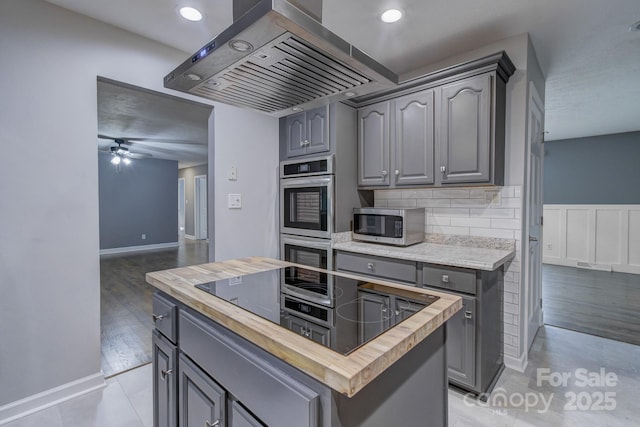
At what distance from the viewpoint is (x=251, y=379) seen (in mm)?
855

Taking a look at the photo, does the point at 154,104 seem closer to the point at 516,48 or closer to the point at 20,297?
the point at 20,297

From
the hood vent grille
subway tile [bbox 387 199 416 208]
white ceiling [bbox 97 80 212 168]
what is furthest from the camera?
white ceiling [bbox 97 80 212 168]

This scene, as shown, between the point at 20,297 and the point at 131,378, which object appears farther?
the point at 131,378

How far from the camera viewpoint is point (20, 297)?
5.98 ft

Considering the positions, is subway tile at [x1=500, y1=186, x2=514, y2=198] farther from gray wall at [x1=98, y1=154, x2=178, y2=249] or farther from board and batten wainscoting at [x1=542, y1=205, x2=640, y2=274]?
gray wall at [x1=98, y1=154, x2=178, y2=249]

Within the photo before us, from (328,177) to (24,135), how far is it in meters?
2.02

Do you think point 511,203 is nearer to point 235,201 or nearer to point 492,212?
point 492,212

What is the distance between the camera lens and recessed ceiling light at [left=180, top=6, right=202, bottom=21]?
6.40ft

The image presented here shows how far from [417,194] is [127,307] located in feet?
11.3

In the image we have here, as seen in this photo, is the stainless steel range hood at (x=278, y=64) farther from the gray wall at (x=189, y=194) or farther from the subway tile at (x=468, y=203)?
the gray wall at (x=189, y=194)

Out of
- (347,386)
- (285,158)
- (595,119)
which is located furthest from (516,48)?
(595,119)

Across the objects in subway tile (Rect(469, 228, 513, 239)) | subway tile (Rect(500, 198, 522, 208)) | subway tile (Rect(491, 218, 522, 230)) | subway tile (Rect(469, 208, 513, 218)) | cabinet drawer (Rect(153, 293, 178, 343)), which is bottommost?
cabinet drawer (Rect(153, 293, 178, 343))

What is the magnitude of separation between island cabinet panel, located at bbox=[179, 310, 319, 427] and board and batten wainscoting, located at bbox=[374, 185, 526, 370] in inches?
82.6

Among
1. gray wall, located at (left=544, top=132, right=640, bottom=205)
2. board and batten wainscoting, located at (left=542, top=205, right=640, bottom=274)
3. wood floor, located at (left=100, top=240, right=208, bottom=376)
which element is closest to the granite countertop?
wood floor, located at (left=100, top=240, right=208, bottom=376)
